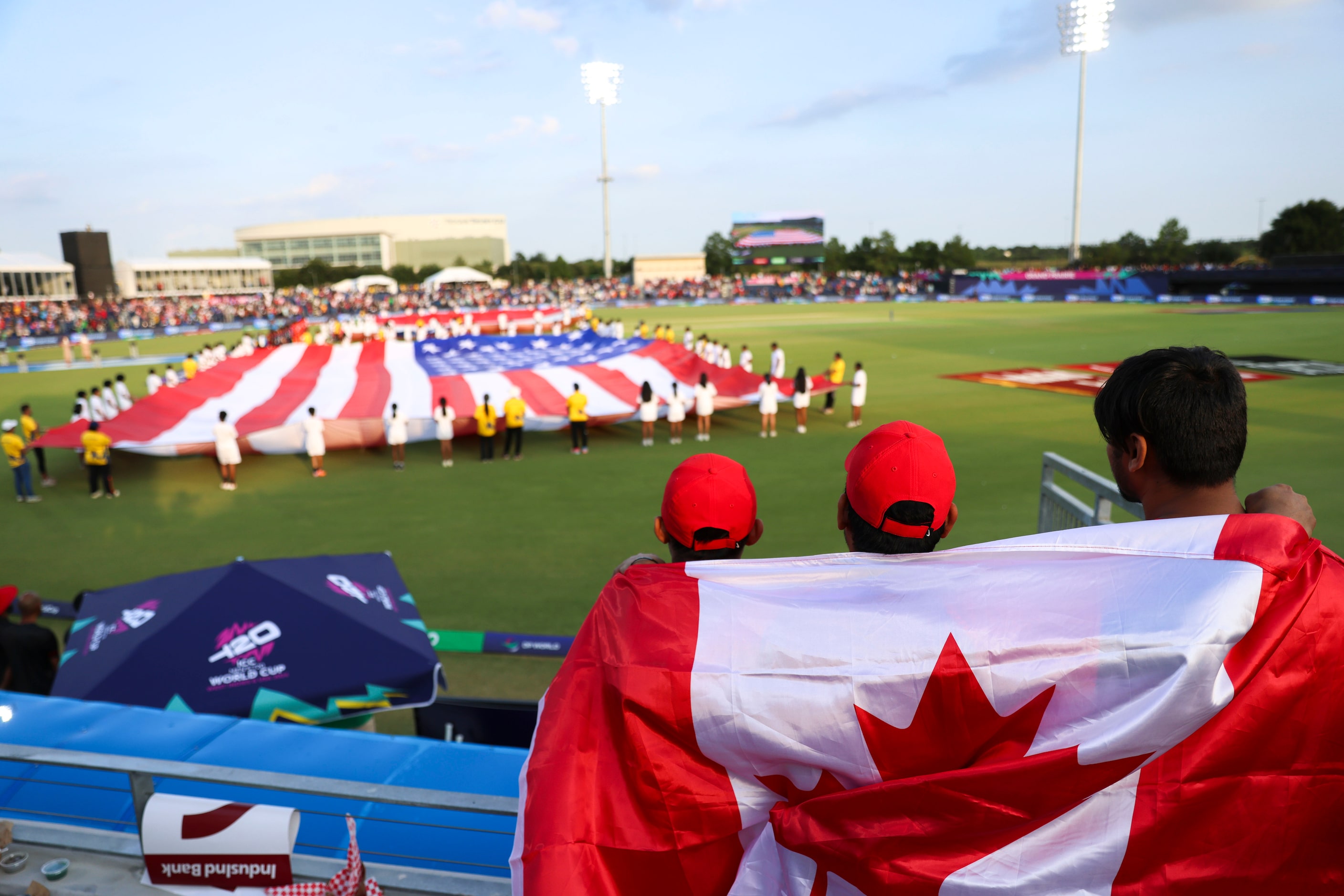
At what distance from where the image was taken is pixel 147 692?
4.07 meters

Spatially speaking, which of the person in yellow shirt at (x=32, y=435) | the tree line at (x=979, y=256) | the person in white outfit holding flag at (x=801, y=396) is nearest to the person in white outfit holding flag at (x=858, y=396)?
the person in white outfit holding flag at (x=801, y=396)

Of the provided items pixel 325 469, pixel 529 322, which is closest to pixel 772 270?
pixel 529 322

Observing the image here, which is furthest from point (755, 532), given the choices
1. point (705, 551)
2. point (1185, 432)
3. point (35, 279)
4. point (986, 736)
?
point (35, 279)

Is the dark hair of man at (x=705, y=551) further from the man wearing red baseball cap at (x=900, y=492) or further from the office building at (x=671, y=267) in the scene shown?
the office building at (x=671, y=267)

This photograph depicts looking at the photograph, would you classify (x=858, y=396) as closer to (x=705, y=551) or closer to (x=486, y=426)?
(x=486, y=426)

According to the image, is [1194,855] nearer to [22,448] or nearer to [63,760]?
[63,760]

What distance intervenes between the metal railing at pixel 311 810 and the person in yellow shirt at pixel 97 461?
9706mm

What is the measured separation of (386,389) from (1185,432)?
14.8 m

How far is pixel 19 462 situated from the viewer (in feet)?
35.0

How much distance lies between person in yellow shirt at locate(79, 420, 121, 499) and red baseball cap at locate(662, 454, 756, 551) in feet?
38.2

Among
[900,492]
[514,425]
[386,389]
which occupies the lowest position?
[514,425]

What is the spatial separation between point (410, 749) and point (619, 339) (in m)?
17.3

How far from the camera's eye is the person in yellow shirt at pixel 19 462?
10.4 meters

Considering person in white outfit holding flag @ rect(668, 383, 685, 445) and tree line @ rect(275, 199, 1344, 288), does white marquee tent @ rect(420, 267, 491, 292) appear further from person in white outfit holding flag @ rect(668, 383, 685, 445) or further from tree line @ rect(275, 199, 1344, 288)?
person in white outfit holding flag @ rect(668, 383, 685, 445)
